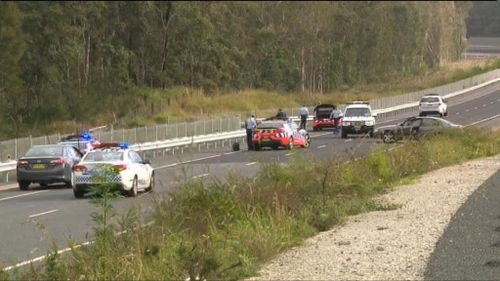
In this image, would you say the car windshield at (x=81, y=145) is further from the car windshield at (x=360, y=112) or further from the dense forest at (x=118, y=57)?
the car windshield at (x=360, y=112)

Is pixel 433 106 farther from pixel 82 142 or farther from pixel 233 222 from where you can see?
pixel 233 222

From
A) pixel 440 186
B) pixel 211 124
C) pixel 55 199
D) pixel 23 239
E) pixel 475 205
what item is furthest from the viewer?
pixel 211 124

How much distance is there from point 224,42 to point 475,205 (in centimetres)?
6884

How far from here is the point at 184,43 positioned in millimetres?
85312

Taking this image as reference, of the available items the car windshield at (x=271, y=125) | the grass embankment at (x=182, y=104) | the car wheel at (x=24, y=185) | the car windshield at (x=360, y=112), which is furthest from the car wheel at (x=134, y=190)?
the grass embankment at (x=182, y=104)

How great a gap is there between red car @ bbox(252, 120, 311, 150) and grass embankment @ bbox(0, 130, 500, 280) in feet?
57.0

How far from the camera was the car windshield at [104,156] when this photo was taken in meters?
27.3

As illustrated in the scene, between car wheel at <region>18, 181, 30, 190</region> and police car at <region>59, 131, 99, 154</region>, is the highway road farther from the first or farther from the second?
police car at <region>59, 131, 99, 154</region>

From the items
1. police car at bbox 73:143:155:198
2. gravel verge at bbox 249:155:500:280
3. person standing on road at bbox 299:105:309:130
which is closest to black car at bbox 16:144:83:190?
police car at bbox 73:143:155:198

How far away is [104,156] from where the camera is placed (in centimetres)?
2761

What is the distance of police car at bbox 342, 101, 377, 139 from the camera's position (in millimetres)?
52344

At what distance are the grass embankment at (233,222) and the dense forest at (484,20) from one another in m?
4.00

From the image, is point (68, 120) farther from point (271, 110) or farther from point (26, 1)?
A: point (271, 110)

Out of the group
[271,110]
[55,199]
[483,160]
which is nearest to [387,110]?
[271,110]
